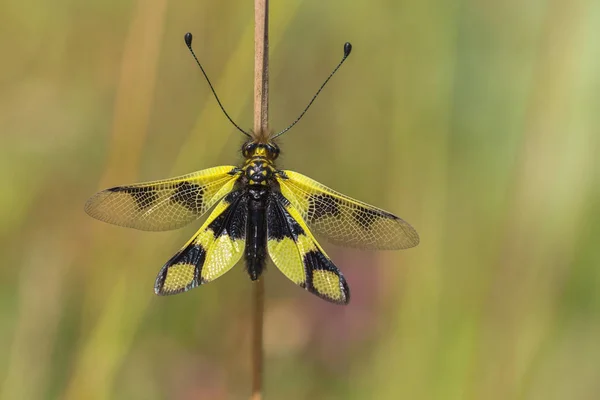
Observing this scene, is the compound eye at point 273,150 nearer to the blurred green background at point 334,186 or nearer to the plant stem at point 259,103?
the plant stem at point 259,103

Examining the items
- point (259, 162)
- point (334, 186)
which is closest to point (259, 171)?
point (259, 162)

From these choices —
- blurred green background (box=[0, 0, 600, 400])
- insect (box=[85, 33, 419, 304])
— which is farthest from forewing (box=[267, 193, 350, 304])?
blurred green background (box=[0, 0, 600, 400])

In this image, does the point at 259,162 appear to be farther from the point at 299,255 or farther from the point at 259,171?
the point at 299,255

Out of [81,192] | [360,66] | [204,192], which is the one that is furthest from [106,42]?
[204,192]

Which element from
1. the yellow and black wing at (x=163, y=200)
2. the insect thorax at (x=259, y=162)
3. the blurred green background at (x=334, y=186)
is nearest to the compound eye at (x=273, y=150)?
the insect thorax at (x=259, y=162)

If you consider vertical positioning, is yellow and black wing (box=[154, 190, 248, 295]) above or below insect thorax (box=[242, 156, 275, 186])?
below

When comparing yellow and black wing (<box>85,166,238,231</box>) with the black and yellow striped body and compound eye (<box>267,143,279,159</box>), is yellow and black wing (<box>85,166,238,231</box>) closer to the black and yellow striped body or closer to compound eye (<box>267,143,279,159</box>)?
the black and yellow striped body
